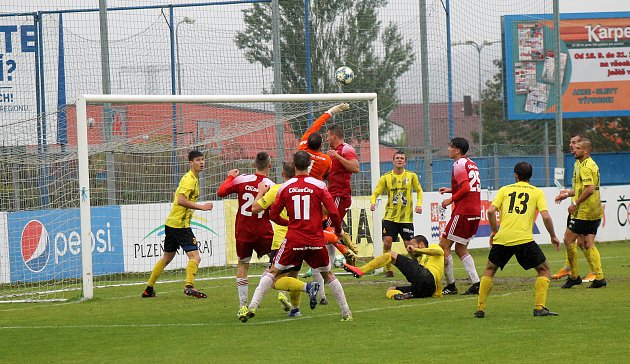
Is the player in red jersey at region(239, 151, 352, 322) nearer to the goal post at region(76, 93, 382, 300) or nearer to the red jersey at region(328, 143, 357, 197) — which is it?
the red jersey at region(328, 143, 357, 197)

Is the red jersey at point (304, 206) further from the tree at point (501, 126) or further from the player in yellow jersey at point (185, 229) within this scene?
the tree at point (501, 126)

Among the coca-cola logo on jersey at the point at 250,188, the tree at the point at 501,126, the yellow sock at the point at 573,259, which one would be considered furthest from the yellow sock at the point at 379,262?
the tree at the point at 501,126

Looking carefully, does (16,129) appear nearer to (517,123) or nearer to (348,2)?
(348,2)

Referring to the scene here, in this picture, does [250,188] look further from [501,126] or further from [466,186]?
[501,126]

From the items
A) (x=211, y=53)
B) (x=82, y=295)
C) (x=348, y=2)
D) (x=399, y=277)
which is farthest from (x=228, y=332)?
(x=348, y=2)

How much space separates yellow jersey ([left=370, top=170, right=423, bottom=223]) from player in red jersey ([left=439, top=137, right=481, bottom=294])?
2.73m

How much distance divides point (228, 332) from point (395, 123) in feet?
52.4

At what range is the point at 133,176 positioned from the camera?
19500 mm

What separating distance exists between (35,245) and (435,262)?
321 inches

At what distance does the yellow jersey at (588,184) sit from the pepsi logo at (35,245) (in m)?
9.61

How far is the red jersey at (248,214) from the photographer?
13.2 m

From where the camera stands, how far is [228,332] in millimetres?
11422

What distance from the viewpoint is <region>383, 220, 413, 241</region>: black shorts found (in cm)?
1841

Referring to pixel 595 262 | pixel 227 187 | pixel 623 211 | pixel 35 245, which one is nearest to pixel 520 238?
pixel 227 187
